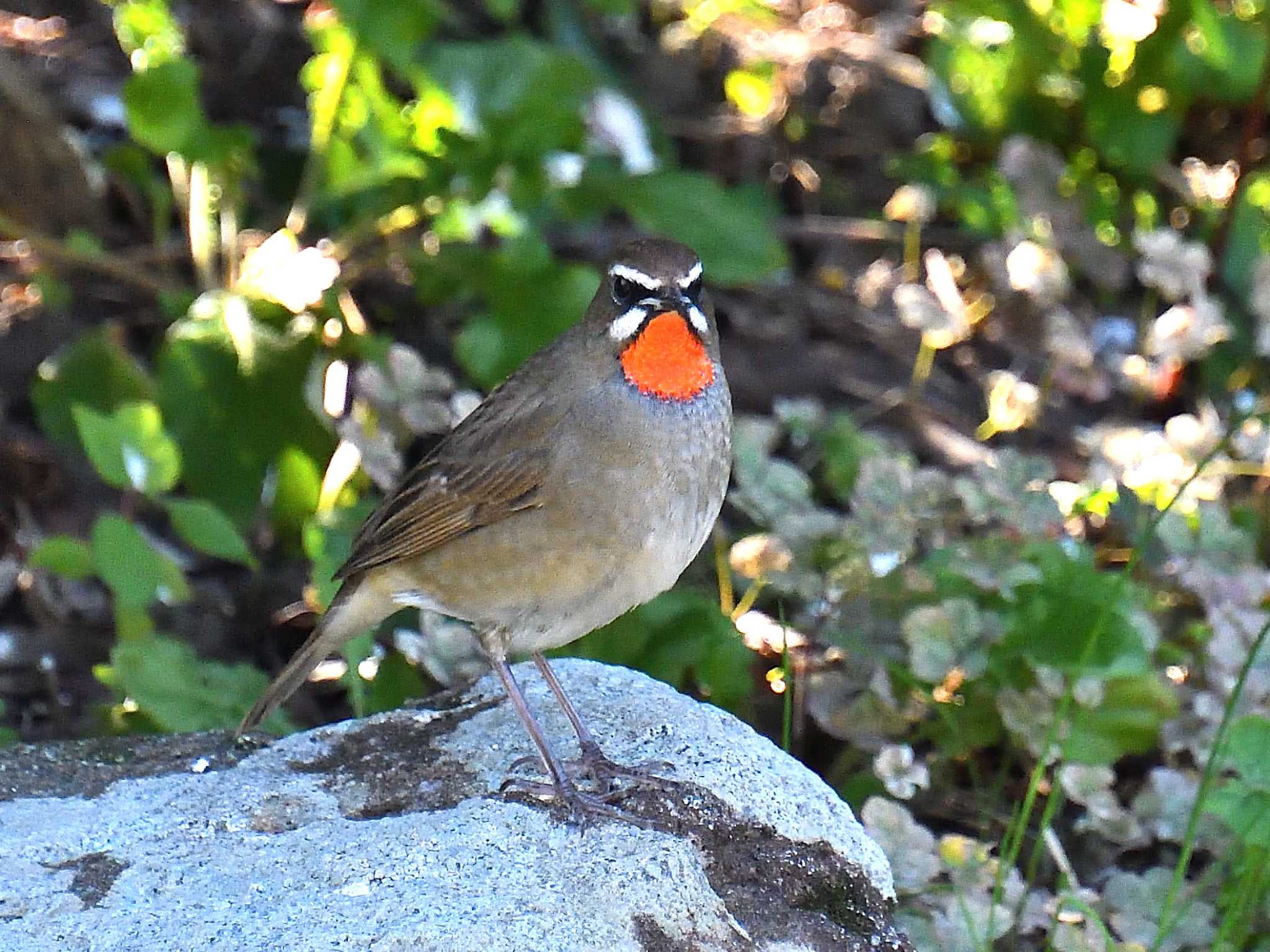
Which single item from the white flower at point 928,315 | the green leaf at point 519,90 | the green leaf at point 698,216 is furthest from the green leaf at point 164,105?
the white flower at point 928,315

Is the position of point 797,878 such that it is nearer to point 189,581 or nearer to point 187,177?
point 189,581

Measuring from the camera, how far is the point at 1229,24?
22.0ft

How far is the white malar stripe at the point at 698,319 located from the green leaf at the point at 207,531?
1.39m

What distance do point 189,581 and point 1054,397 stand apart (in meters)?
3.32

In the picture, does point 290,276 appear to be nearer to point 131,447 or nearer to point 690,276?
point 131,447

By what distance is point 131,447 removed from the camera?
462cm

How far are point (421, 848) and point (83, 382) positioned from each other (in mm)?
2825

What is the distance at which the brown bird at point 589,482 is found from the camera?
A: 3811 millimetres

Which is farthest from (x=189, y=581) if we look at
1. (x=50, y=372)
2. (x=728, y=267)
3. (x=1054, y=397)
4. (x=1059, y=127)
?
(x=1059, y=127)

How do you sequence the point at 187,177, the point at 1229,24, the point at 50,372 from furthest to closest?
the point at 1229,24 → the point at 187,177 → the point at 50,372

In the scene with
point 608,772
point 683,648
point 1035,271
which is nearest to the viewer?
point 608,772

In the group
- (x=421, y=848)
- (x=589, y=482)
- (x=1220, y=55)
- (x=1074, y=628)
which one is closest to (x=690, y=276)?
(x=589, y=482)

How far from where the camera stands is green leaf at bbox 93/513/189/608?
14.5 ft

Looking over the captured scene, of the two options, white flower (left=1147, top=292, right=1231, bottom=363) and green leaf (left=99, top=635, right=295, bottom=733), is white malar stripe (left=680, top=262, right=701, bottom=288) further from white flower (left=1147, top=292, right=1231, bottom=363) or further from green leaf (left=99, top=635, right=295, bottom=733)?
white flower (left=1147, top=292, right=1231, bottom=363)
